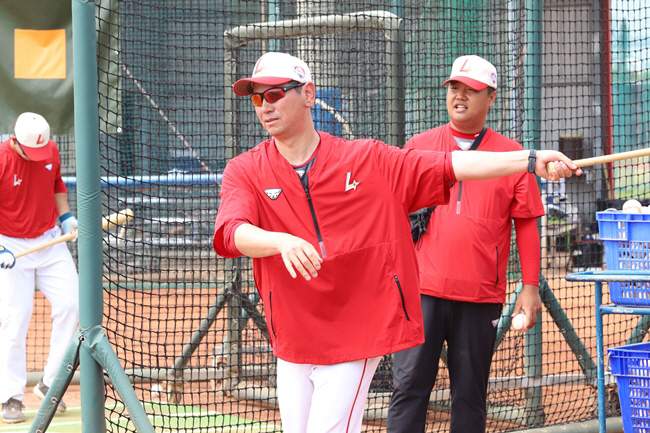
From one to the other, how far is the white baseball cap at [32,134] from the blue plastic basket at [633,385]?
4370 millimetres

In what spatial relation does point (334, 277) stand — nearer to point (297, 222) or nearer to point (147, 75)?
point (297, 222)

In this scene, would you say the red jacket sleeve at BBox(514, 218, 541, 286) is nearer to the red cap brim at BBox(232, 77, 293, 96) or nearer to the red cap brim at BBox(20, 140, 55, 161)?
the red cap brim at BBox(232, 77, 293, 96)

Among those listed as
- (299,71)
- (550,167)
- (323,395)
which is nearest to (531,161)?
(550,167)

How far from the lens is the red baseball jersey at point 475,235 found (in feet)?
12.7

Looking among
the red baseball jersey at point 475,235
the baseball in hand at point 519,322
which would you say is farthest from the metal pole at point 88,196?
the baseball in hand at point 519,322

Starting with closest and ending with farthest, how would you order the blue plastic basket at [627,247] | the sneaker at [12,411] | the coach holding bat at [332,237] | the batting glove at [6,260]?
the coach holding bat at [332,237], the blue plastic basket at [627,247], the sneaker at [12,411], the batting glove at [6,260]

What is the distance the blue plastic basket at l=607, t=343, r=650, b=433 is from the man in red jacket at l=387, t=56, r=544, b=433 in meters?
0.48

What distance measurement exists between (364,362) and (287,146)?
0.93m

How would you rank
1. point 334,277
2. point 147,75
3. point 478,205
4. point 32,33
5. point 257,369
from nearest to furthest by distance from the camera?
point 334,277, point 478,205, point 32,33, point 257,369, point 147,75

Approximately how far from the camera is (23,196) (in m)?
6.06

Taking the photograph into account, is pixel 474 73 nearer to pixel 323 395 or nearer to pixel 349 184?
pixel 349 184

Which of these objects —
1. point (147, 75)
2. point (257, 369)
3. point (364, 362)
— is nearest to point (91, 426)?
point (364, 362)

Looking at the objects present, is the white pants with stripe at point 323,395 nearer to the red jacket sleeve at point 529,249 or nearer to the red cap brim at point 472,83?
the red jacket sleeve at point 529,249

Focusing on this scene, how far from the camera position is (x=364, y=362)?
2.98 m
